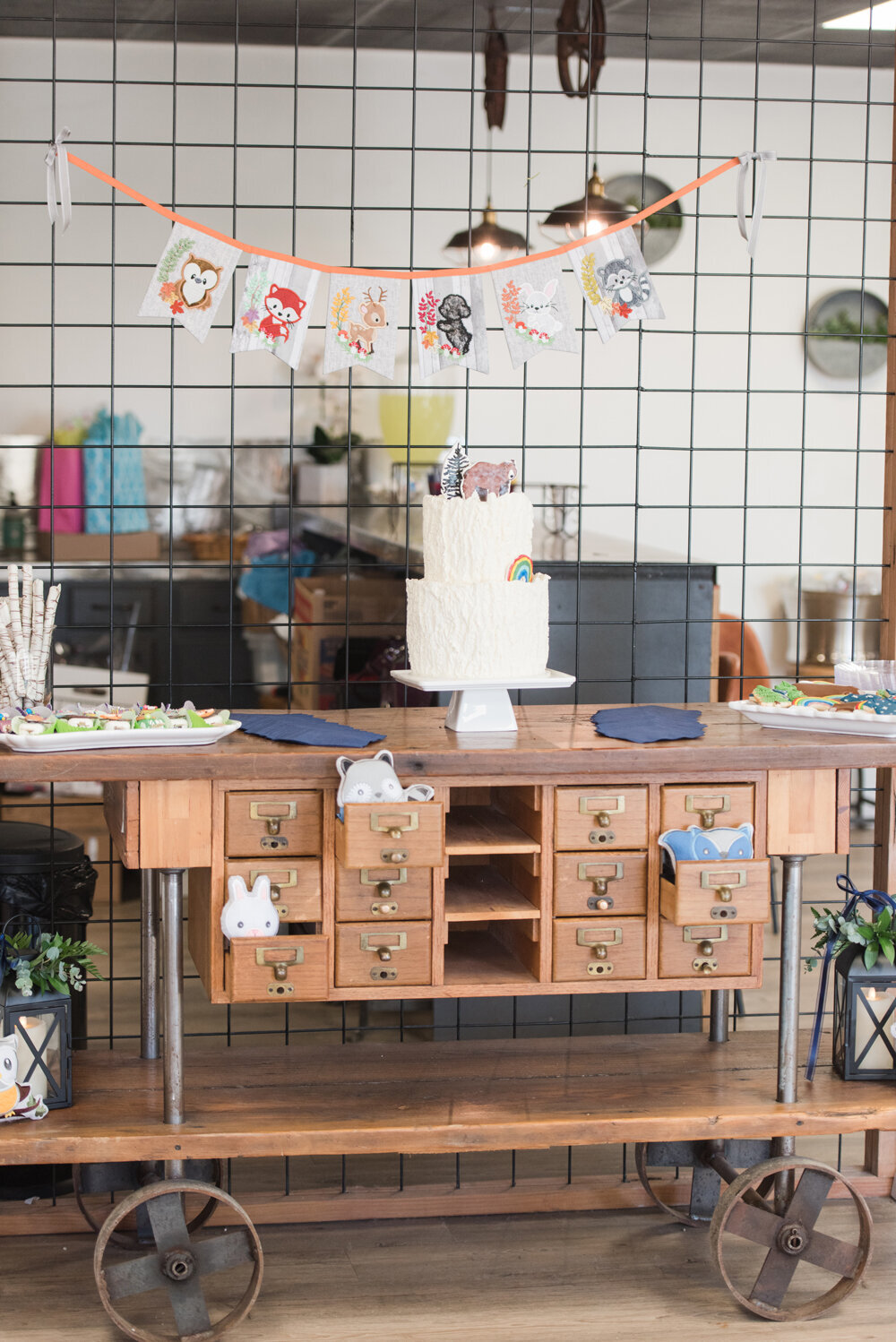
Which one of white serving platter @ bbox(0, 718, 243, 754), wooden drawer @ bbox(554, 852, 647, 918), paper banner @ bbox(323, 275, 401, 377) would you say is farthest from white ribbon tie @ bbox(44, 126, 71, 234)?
wooden drawer @ bbox(554, 852, 647, 918)

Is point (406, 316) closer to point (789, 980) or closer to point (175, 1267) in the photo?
point (789, 980)

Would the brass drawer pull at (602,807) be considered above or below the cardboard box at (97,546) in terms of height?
below

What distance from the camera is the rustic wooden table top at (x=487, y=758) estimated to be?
6.97 feet

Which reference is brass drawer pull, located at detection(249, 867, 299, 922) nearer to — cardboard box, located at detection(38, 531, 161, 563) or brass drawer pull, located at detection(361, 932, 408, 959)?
brass drawer pull, located at detection(361, 932, 408, 959)

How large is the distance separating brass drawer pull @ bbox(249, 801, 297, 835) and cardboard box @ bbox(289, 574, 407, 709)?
5.47ft

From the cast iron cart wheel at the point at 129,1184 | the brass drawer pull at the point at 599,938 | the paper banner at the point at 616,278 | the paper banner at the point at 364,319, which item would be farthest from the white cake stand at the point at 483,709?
the cast iron cart wheel at the point at 129,1184

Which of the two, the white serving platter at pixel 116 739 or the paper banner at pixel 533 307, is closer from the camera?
the white serving platter at pixel 116 739

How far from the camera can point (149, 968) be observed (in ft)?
8.58

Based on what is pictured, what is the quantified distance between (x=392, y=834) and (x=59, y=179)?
1288mm

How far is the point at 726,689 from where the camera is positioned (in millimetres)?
4648

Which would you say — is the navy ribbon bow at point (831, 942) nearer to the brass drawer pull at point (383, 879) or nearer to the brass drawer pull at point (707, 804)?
the brass drawer pull at point (707, 804)

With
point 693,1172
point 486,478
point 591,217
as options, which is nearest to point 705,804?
point 486,478

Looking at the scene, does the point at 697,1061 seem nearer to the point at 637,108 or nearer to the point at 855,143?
the point at 637,108

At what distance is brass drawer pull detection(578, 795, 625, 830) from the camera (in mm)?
2285
